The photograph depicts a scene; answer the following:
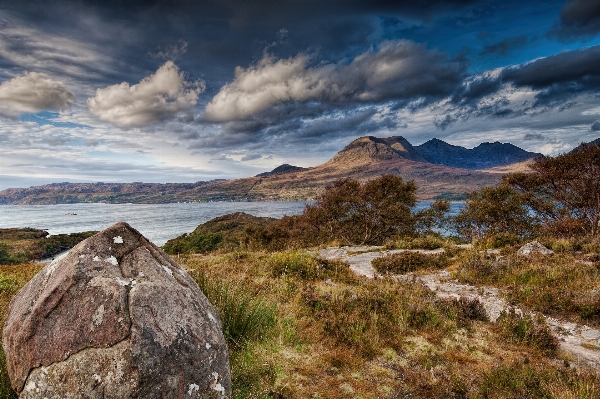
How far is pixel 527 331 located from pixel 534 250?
8914 millimetres

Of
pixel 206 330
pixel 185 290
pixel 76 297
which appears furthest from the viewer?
pixel 185 290

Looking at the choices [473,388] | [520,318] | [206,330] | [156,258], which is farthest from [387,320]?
[156,258]

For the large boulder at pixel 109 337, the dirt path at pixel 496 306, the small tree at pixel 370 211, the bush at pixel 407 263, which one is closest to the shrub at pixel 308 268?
the dirt path at pixel 496 306

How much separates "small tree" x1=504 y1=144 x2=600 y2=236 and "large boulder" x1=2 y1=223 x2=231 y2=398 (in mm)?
27537

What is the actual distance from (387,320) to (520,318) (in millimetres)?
3333

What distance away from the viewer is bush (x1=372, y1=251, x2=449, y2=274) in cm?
1395

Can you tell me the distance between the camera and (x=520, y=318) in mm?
7703

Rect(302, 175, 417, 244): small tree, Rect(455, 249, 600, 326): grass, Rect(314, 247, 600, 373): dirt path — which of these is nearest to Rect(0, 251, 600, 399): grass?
Rect(314, 247, 600, 373): dirt path

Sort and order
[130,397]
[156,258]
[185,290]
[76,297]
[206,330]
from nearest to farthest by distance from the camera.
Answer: [130,397], [76,297], [206,330], [185,290], [156,258]

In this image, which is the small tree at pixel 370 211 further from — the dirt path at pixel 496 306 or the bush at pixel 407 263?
the bush at pixel 407 263

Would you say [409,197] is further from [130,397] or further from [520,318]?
[130,397]

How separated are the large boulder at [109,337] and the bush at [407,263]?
11257 millimetres

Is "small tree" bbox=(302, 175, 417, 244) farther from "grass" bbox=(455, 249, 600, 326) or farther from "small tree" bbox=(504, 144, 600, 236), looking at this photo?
"grass" bbox=(455, 249, 600, 326)

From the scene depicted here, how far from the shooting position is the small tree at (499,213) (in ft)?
92.2
